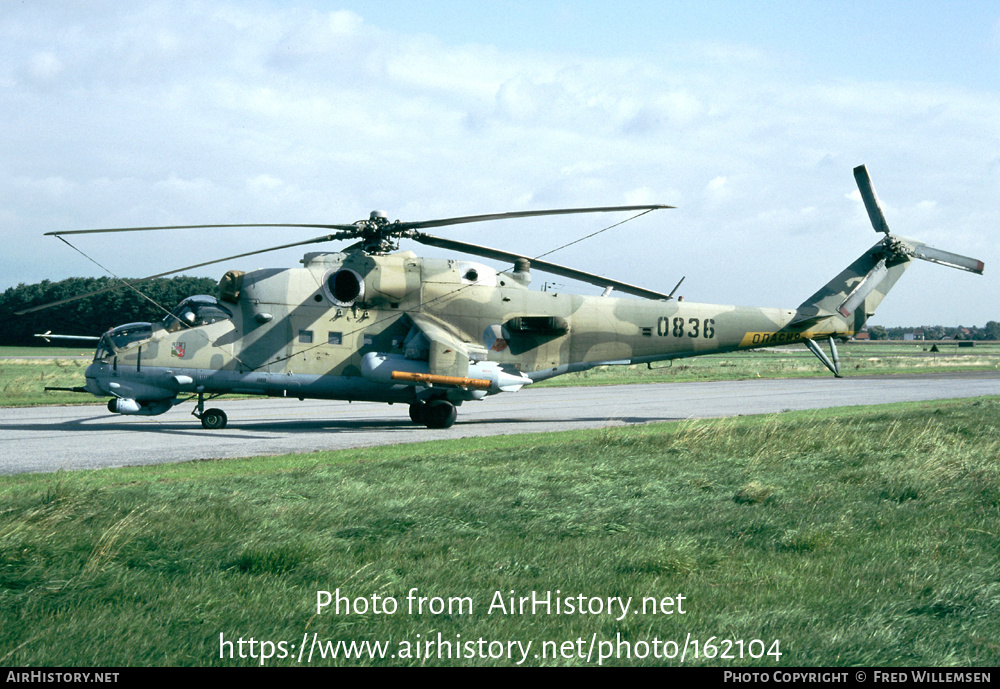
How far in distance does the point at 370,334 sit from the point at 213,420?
4185 mm

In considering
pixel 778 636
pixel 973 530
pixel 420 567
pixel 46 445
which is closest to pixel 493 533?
pixel 420 567

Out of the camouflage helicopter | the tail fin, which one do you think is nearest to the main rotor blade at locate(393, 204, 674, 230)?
the camouflage helicopter

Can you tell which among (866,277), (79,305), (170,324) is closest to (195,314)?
(170,324)

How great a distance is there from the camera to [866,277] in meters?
23.8

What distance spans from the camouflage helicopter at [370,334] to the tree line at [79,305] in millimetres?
65445

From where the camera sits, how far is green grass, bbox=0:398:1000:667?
4.98 meters

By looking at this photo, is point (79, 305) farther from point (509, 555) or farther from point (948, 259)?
point (509, 555)

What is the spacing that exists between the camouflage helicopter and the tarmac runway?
1.04 m

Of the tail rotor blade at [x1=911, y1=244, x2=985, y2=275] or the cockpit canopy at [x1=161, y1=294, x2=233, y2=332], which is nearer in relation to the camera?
the cockpit canopy at [x1=161, y1=294, x2=233, y2=332]

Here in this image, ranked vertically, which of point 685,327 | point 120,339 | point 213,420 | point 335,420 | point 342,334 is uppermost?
point 685,327

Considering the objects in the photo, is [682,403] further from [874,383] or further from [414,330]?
[874,383]

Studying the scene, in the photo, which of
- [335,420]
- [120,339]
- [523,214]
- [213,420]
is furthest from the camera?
[335,420]

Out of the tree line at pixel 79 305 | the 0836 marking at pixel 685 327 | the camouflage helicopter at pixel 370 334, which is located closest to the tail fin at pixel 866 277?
the 0836 marking at pixel 685 327

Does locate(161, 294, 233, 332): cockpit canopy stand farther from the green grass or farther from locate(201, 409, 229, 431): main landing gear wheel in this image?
the green grass
